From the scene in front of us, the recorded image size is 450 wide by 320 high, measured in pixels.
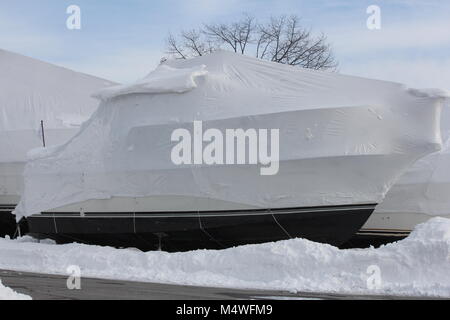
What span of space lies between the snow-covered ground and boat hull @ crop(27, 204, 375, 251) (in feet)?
5.06

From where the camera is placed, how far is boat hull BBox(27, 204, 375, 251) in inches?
541

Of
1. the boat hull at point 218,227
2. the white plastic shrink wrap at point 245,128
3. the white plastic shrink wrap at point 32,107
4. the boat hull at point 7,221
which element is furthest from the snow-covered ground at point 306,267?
the white plastic shrink wrap at point 32,107

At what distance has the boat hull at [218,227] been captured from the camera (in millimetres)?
13750

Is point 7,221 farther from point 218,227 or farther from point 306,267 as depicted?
point 306,267

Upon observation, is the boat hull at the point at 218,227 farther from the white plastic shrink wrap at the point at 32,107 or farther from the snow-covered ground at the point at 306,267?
the white plastic shrink wrap at the point at 32,107

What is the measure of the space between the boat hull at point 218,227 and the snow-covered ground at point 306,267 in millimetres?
1542

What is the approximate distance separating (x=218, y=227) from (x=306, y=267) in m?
3.06

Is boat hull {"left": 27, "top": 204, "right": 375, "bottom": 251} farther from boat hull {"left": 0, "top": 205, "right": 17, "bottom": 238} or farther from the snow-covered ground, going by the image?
boat hull {"left": 0, "top": 205, "right": 17, "bottom": 238}

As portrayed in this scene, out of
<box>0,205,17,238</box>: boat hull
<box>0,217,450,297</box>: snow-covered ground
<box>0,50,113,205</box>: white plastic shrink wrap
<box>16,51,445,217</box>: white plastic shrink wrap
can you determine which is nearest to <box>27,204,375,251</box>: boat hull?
<box>16,51,445,217</box>: white plastic shrink wrap

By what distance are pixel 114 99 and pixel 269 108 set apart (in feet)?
12.5
